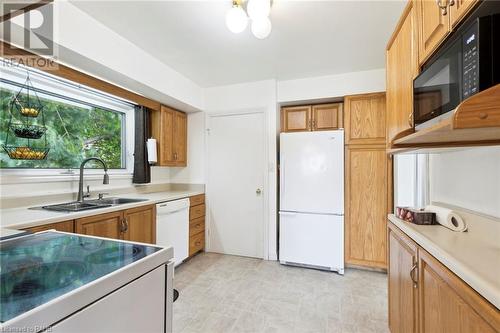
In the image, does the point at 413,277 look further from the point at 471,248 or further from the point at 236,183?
the point at 236,183

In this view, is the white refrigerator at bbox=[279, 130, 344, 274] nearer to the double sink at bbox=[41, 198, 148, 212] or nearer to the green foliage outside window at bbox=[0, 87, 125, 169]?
the double sink at bbox=[41, 198, 148, 212]

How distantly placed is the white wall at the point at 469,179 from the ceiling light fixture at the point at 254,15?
1.47 m

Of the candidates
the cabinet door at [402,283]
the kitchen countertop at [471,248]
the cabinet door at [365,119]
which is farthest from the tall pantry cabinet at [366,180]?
the kitchen countertop at [471,248]

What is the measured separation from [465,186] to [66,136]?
319 centimetres

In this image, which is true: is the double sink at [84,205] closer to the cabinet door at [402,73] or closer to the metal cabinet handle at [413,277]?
the metal cabinet handle at [413,277]

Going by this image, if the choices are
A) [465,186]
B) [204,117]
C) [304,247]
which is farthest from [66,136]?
[465,186]

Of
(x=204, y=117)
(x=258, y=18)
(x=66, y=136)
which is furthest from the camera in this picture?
(x=204, y=117)

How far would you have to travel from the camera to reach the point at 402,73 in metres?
1.48

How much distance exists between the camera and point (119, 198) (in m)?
2.53

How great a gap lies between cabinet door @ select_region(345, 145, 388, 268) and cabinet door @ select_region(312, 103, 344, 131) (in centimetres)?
39

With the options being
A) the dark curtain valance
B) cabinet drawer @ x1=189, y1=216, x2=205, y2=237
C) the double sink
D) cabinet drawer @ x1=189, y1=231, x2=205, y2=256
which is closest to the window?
the dark curtain valance

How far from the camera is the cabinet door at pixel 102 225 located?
68.5 inches

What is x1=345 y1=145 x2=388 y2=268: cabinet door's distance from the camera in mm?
2738

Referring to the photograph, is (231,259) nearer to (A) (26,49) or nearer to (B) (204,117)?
(B) (204,117)
